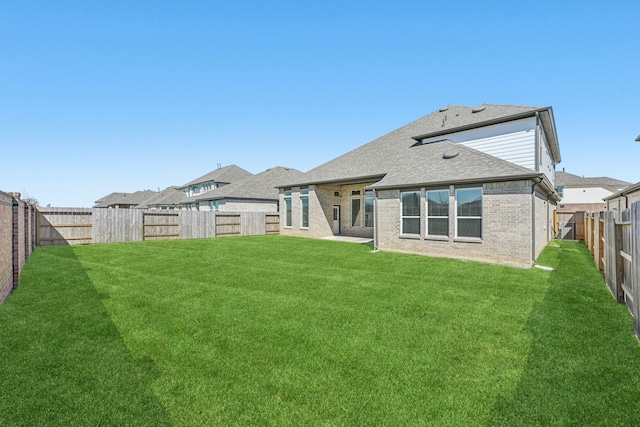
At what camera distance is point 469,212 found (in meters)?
11.4

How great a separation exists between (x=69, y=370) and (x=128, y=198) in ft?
221

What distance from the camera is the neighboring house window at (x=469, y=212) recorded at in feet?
36.8

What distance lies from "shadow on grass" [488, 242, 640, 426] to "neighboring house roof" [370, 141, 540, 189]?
212 inches

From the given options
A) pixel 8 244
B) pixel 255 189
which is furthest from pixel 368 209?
pixel 8 244

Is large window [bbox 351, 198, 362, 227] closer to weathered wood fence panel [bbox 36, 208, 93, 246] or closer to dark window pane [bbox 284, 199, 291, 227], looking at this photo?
dark window pane [bbox 284, 199, 291, 227]

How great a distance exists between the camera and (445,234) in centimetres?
1202

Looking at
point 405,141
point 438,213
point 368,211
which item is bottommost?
point 438,213

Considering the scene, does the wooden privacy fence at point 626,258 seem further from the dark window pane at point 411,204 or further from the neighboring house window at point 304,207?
the neighboring house window at point 304,207

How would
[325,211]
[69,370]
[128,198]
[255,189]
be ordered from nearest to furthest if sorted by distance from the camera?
[69,370] < [325,211] < [255,189] < [128,198]

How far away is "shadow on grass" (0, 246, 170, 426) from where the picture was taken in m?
2.70

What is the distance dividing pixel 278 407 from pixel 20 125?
84.6ft

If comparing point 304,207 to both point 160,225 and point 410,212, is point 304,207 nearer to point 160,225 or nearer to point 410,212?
point 410,212

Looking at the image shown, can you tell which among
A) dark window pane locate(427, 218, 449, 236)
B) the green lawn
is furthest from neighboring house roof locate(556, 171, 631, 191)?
the green lawn

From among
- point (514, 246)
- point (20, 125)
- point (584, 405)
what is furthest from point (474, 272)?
point (20, 125)
